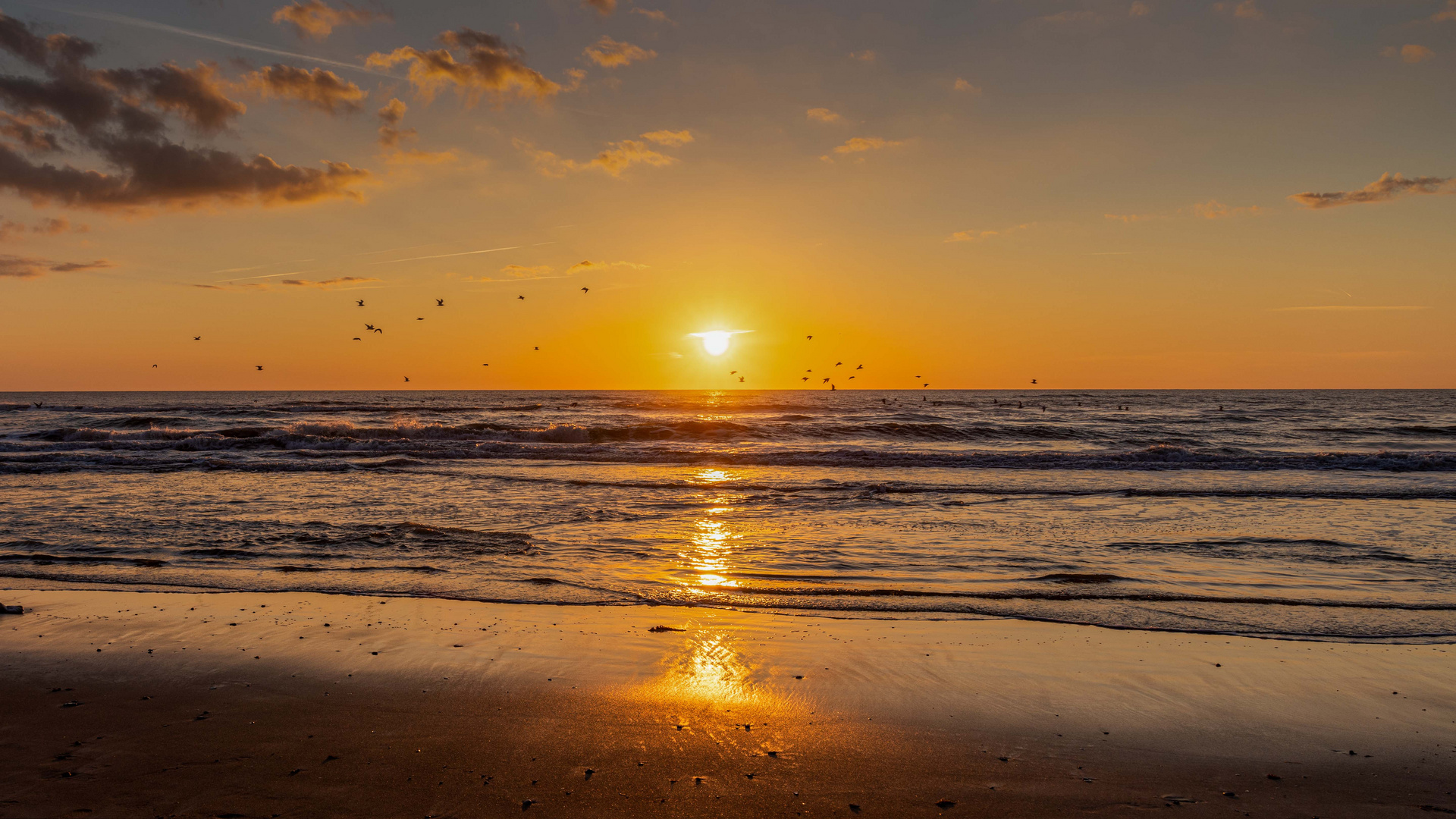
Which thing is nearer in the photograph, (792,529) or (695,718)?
(695,718)

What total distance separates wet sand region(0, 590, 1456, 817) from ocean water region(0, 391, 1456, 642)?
1.22 metres

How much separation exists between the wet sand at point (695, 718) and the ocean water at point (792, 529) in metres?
1.22

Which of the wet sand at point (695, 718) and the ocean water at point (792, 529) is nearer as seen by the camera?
the wet sand at point (695, 718)

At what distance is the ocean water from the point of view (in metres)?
8.20

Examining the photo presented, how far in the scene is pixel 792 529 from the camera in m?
12.5

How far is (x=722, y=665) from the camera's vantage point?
5.89 m

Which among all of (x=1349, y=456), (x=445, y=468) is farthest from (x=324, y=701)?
(x=1349, y=456)

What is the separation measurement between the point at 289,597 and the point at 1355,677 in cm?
1008

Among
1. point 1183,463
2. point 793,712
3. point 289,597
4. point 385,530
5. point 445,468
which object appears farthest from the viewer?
point 1183,463

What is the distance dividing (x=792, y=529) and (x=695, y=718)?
7699mm

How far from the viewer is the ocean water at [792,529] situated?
820cm

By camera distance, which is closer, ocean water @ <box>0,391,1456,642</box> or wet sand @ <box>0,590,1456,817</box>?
wet sand @ <box>0,590,1456,817</box>

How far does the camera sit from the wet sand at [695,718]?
3.93 m

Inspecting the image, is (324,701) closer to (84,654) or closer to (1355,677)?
(84,654)
